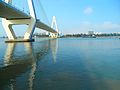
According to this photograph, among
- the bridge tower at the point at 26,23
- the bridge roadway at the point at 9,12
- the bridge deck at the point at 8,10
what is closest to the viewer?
the bridge deck at the point at 8,10

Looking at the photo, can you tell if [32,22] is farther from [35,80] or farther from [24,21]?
[35,80]

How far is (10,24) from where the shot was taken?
175 feet

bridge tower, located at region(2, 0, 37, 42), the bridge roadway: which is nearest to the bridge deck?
the bridge roadway

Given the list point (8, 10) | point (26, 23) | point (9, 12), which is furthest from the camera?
point (26, 23)

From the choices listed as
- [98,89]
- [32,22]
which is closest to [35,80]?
[98,89]

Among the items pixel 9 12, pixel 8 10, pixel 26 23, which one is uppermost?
pixel 8 10

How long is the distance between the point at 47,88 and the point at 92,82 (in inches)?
78.2

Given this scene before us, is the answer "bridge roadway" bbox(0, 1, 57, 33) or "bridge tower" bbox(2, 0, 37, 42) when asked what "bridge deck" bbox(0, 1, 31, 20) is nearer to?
"bridge roadway" bbox(0, 1, 57, 33)

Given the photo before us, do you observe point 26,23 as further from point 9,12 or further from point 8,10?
point 8,10

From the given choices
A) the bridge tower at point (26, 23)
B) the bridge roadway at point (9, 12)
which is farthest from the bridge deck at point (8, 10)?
the bridge tower at point (26, 23)

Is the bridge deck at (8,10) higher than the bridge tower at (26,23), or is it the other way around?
the bridge deck at (8,10)

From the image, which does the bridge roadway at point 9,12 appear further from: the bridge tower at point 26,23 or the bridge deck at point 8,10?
the bridge tower at point 26,23

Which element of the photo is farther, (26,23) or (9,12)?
(26,23)

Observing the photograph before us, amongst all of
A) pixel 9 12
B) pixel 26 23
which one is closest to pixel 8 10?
pixel 9 12
